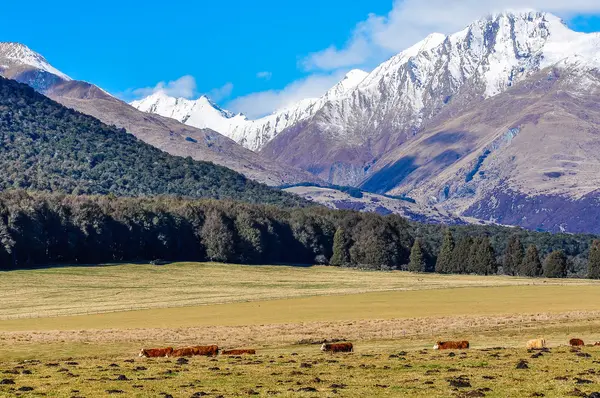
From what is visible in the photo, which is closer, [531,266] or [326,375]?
[326,375]

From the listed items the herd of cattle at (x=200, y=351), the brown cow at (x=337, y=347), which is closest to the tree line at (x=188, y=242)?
the herd of cattle at (x=200, y=351)

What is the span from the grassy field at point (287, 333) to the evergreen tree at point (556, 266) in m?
37.3

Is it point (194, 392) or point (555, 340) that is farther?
point (555, 340)

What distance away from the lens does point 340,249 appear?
195 meters

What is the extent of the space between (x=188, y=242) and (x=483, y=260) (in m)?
58.6

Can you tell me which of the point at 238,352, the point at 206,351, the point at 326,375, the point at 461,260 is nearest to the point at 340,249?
the point at 461,260

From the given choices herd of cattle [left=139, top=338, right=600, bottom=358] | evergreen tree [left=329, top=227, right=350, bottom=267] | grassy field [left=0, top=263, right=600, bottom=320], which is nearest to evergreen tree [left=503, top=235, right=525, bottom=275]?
grassy field [left=0, top=263, right=600, bottom=320]

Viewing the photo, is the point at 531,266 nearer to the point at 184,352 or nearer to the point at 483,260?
the point at 483,260

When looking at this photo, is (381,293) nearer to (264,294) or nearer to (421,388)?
(264,294)

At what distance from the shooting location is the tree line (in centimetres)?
15675

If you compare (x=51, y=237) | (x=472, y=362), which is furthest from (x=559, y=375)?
(x=51, y=237)

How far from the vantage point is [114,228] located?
171250mm

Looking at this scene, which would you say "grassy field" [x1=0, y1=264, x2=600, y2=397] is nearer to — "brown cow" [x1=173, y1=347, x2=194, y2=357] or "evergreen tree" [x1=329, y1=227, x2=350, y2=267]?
"brown cow" [x1=173, y1=347, x2=194, y2=357]

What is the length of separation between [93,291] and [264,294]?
22.6m
